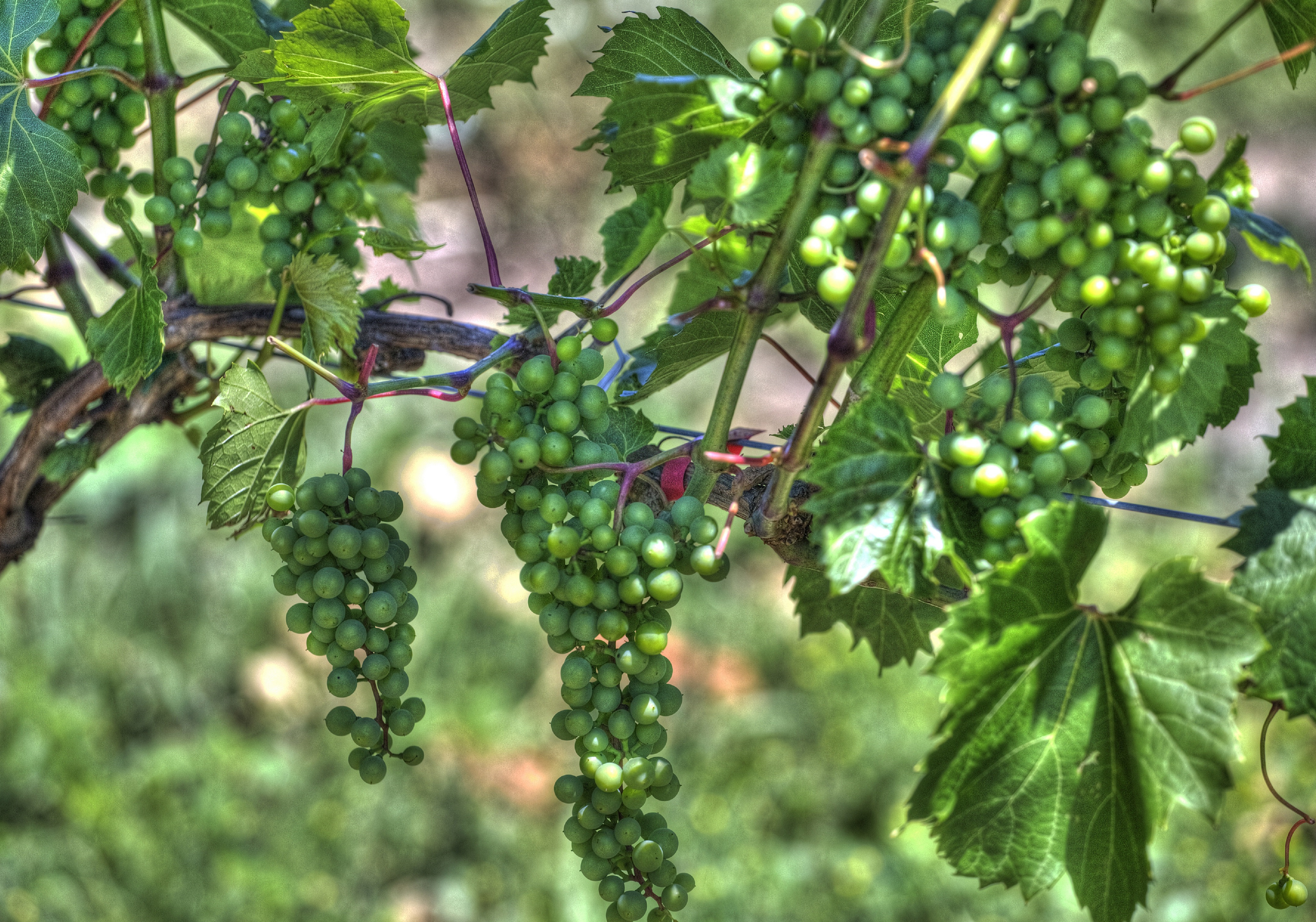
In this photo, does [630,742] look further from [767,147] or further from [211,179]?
[211,179]

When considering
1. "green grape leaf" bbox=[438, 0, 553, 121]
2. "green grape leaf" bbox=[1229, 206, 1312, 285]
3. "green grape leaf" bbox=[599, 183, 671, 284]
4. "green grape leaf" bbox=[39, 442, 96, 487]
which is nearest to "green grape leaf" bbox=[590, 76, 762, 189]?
"green grape leaf" bbox=[599, 183, 671, 284]

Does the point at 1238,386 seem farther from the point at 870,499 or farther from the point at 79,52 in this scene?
the point at 79,52

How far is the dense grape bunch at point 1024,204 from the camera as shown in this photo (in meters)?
0.40

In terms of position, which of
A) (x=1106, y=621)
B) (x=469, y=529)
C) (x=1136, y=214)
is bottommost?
(x=1106, y=621)

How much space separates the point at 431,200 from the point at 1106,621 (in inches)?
138

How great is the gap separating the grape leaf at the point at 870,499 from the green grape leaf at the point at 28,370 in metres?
0.60

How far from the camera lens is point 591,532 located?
0.50 meters

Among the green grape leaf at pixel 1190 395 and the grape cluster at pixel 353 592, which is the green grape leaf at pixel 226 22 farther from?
the green grape leaf at pixel 1190 395

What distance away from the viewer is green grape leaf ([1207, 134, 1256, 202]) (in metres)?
0.42

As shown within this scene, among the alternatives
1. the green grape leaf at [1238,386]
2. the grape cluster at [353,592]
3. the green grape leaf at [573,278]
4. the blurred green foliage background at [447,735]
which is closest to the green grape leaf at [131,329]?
the grape cluster at [353,592]

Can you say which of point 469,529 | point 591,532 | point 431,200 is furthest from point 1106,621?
point 431,200

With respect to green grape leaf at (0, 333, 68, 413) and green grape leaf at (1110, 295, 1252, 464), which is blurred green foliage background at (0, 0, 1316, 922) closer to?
green grape leaf at (0, 333, 68, 413)

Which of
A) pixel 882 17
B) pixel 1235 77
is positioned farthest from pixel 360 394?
pixel 1235 77

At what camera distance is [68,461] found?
710 millimetres
